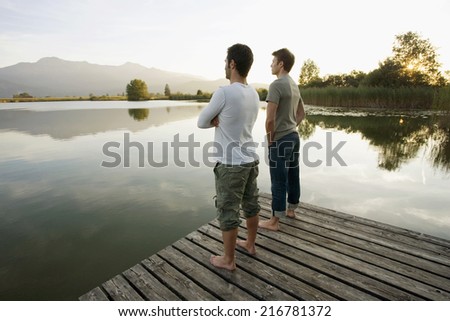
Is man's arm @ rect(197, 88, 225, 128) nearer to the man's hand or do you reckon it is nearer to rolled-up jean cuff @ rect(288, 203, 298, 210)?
the man's hand

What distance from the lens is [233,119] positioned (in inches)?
75.3

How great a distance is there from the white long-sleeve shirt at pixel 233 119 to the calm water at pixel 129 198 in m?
2.08

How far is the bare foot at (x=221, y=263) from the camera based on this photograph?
2.32m

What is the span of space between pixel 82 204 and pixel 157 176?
187 cm

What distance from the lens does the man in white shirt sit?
6.14 feet

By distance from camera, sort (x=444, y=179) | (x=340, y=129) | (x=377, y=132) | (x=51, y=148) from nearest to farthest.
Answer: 1. (x=444, y=179)
2. (x=51, y=148)
3. (x=377, y=132)
4. (x=340, y=129)

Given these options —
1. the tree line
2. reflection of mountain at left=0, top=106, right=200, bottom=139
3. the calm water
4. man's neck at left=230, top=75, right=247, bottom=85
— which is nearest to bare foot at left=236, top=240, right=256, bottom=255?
the calm water

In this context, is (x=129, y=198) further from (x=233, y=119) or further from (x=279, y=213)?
(x=233, y=119)

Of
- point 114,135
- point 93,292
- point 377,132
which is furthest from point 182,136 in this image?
point 93,292

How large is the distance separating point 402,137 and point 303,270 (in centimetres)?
1037

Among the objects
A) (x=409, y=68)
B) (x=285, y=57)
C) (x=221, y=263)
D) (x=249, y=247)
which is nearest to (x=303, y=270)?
(x=249, y=247)

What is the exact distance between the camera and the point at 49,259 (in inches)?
124

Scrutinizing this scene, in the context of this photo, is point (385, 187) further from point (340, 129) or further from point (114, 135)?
point (114, 135)
